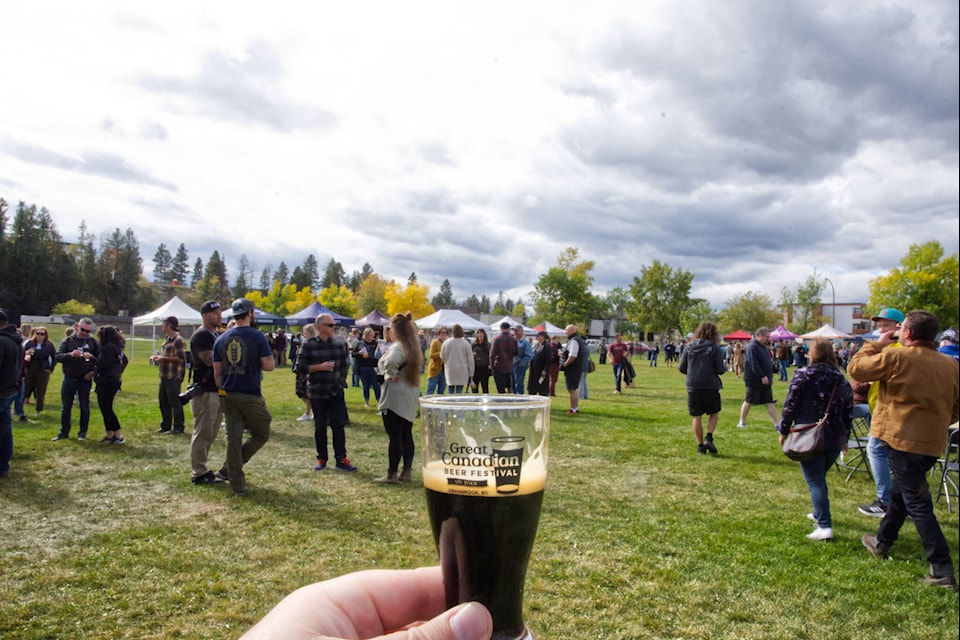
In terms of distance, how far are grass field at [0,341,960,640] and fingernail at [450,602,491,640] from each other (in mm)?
2598

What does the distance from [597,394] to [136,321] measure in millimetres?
20931

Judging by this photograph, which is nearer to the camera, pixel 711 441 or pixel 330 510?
pixel 330 510

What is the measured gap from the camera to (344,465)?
718 centimetres

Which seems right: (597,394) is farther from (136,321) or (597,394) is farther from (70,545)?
(136,321)

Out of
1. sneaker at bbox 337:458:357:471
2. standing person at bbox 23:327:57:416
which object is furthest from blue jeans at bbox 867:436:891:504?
standing person at bbox 23:327:57:416

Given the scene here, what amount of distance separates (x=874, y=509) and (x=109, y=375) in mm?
10122

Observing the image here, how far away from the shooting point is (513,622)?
110 centimetres

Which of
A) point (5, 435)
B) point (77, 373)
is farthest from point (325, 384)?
point (77, 373)

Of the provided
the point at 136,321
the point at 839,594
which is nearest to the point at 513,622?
the point at 839,594

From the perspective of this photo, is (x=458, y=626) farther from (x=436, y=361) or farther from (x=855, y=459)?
(x=436, y=361)

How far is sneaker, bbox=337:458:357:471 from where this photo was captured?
7148mm

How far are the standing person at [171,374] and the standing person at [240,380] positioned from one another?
3.45m

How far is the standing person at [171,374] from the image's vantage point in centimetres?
895

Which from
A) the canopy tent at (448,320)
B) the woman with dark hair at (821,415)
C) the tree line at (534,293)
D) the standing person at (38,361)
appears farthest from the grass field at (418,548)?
the tree line at (534,293)
